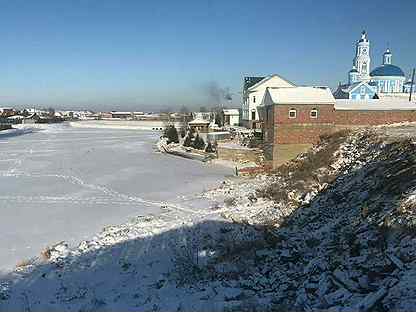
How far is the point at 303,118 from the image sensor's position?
78.9ft

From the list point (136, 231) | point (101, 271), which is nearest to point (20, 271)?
point (101, 271)

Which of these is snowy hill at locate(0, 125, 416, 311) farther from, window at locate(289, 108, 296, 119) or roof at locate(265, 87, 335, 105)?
roof at locate(265, 87, 335, 105)

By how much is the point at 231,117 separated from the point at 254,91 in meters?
10.0

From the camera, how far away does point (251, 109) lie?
43406 mm

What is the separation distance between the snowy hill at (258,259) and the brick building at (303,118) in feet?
30.0

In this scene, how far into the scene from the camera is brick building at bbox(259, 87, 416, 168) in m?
23.9

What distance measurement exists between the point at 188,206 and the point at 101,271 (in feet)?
21.8

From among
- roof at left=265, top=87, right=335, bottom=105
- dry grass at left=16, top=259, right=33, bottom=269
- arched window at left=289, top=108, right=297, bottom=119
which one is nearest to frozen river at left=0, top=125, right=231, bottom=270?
dry grass at left=16, top=259, right=33, bottom=269

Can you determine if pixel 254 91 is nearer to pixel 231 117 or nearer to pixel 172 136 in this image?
pixel 172 136

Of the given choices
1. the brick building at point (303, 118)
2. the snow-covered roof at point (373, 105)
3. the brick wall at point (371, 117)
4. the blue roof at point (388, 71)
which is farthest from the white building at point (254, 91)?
the blue roof at point (388, 71)

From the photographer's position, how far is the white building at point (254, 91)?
41.3m

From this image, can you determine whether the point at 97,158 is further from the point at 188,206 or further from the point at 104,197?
the point at 188,206

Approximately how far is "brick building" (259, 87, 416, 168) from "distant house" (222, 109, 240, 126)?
86.3ft

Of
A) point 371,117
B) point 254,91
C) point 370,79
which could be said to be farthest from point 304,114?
point 370,79
